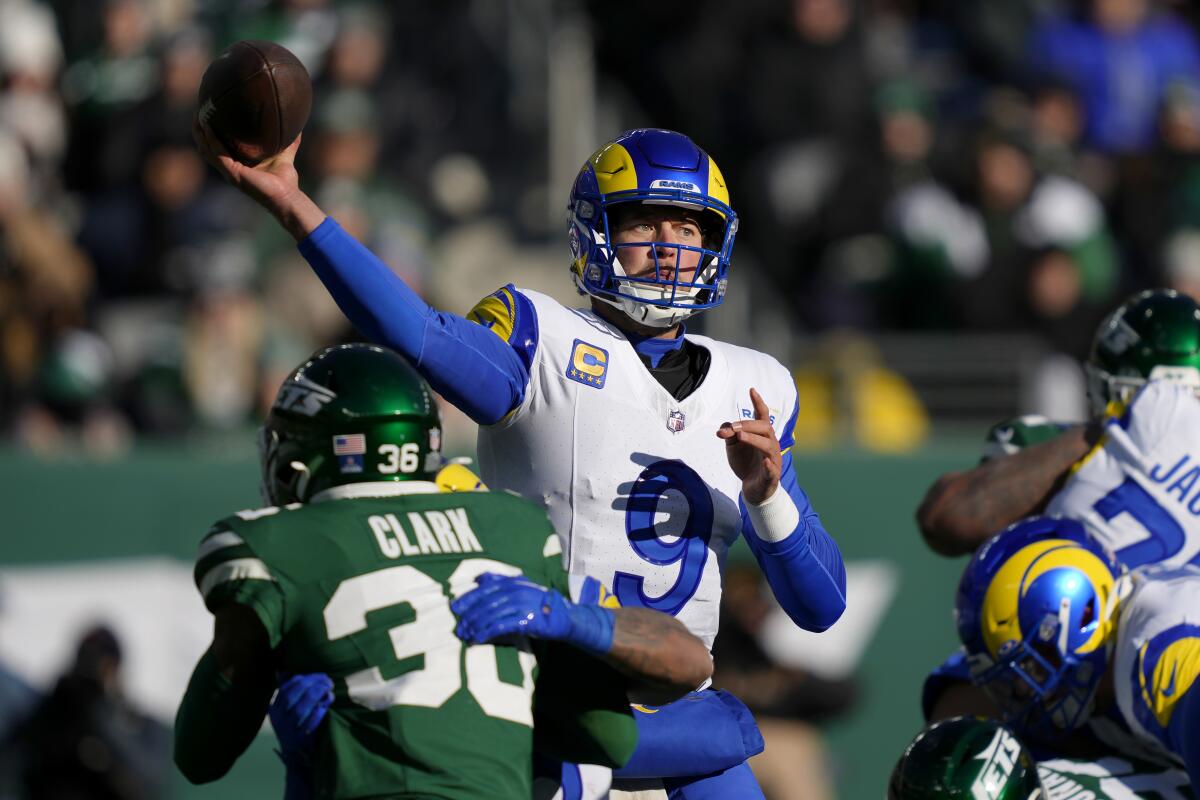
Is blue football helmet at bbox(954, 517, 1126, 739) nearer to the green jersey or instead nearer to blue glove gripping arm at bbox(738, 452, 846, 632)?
blue glove gripping arm at bbox(738, 452, 846, 632)

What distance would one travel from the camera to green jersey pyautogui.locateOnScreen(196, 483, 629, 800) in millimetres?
3268

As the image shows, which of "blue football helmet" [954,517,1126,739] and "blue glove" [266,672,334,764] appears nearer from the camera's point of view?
"blue glove" [266,672,334,764]

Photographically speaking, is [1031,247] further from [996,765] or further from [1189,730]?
[996,765]

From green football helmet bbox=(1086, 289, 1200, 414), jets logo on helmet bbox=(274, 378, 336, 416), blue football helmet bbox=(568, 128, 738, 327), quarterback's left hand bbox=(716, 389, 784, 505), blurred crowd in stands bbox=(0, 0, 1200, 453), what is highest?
blurred crowd in stands bbox=(0, 0, 1200, 453)

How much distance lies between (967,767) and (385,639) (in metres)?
1.60

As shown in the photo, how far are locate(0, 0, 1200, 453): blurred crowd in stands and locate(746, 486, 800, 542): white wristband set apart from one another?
530 centimetres

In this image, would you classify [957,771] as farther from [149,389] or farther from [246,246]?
[246,246]

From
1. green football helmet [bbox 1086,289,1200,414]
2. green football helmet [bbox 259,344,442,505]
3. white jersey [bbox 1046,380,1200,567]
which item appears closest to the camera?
green football helmet [bbox 259,344,442,505]

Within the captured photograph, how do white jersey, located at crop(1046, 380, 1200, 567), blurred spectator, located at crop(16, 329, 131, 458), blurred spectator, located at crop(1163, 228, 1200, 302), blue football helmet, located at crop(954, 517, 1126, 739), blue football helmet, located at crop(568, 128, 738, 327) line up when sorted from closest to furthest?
1. blue football helmet, located at crop(568, 128, 738, 327)
2. blue football helmet, located at crop(954, 517, 1126, 739)
3. white jersey, located at crop(1046, 380, 1200, 567)
4. blurred spectator, located at crop(16, 329, 131, 458)
5. blurred spectator, located at crop(1163, 228, 1200, 302)

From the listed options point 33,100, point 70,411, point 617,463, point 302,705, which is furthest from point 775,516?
point 33,100

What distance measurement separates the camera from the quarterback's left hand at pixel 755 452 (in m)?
4.04

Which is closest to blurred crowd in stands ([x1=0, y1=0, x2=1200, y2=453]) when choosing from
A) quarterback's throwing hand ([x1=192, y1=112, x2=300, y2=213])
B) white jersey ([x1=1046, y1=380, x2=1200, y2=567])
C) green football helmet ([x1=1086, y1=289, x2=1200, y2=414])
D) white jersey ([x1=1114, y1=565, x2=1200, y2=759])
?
green football helmet ([x1=1086, y1=289, x2=1200, y2=414])

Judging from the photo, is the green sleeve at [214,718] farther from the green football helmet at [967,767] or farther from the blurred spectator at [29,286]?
the blurred spectator at [29,286]

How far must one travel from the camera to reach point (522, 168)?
37.8ft
